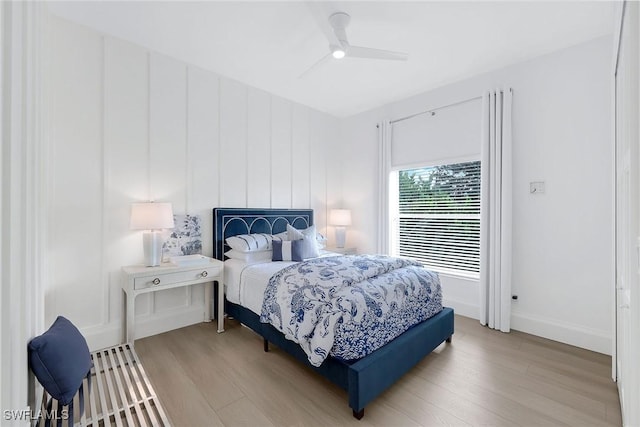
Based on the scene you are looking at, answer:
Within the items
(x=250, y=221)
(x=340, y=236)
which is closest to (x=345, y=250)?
(x=340, y=236)

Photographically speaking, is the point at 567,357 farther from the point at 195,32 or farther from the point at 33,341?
the point at 195,32

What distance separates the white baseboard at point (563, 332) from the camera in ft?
8.36

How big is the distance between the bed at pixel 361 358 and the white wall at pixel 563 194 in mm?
1137

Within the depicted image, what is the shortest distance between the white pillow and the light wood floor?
37.7 inches

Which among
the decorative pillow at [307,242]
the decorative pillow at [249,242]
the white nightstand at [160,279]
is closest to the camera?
the white nightstand at [160,279]

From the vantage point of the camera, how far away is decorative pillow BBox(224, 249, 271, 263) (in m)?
3.10

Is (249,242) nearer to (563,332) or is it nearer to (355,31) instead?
(355,31)

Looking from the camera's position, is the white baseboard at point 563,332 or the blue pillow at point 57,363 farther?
the white baseboard at point 563,332

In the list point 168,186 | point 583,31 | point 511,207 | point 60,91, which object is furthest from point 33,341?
point 583,31

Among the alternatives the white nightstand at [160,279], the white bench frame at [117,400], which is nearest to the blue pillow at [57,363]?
the white bench frame at [117,400]

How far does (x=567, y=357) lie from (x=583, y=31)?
2.91 m

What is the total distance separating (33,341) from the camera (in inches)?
46.8

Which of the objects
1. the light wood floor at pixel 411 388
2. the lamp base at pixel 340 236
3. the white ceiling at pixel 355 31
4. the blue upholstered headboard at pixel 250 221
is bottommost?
the light wood floor at pixel 411 388

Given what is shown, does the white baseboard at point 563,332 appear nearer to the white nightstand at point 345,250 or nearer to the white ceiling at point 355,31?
the white nightstand at point 345,250
